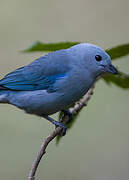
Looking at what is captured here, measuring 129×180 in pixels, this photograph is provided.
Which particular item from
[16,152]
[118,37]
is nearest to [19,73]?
[16,152]

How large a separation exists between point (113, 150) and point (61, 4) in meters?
3.89

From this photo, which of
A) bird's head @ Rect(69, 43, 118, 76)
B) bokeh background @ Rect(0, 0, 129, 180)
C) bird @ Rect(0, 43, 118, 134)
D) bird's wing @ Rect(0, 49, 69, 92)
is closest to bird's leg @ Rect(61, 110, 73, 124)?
bird @ Rect(0, 43, 118, 134)

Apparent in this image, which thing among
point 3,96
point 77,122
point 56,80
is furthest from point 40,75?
point 77,122

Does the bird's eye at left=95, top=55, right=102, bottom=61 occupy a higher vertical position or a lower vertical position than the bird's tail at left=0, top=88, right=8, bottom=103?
higher

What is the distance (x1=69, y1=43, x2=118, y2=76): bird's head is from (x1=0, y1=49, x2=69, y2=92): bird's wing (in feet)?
0.75

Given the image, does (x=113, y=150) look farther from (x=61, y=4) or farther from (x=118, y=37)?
Answer: (x=61, y=4)

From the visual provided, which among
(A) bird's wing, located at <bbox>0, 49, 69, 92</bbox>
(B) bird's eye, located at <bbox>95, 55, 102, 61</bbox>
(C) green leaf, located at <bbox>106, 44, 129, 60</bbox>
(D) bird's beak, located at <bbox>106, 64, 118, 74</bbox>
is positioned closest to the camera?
(C) green leaf, located at <bbox>106, 44, 129, 60</bbox>

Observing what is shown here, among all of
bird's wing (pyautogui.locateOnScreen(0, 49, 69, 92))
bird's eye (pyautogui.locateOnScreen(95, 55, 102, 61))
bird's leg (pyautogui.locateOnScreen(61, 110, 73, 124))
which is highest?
Answer: bird's eye (pyautogui.locateOnScreen(95, 55, 102, 61))

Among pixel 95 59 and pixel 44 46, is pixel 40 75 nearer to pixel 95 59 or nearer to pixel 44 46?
pixel 95 59

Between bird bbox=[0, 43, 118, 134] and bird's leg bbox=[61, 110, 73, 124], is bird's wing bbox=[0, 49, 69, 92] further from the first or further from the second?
bird's leg bbox=[61, 110, 73, 124]

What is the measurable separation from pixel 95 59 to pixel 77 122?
12.0 ft

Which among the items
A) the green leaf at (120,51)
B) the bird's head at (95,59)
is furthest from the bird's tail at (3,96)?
the green leaf at (120,51)

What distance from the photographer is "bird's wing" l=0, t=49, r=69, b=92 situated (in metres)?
4.84

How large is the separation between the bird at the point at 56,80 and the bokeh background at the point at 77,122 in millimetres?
2598
